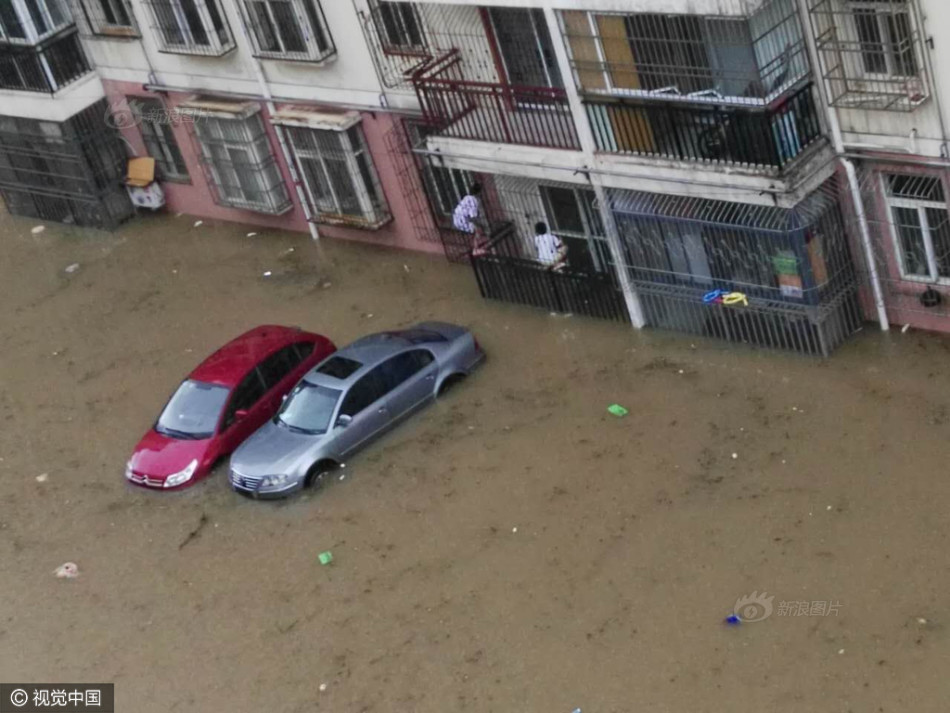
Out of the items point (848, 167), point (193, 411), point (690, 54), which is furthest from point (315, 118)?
point (848, 167)

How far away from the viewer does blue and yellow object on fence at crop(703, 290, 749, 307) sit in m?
17.9

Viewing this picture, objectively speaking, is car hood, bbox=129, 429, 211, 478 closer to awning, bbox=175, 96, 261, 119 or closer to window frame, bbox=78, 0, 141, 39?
awning, bbox=175, 96, 261, 119

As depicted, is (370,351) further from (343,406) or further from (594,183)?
(594,183)

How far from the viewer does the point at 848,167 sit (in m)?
17.0

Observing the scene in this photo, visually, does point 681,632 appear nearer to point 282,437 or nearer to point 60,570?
point 282,437

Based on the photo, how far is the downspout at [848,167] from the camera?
1636 cm

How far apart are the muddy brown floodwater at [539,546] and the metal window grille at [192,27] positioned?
193 inches

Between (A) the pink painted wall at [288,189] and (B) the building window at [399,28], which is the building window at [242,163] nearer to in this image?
(A) the pink painted wall at [288,189]

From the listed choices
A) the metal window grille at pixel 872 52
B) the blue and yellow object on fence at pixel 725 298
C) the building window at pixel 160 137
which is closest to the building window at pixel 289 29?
the building window at pixel 160 137

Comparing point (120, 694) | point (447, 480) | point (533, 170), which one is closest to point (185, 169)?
point (533, 170)

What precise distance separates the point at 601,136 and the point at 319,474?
497 cm

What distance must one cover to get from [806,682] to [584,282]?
7234mm

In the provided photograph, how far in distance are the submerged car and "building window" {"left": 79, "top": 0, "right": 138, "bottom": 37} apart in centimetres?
847

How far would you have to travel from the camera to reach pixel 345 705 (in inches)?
577
